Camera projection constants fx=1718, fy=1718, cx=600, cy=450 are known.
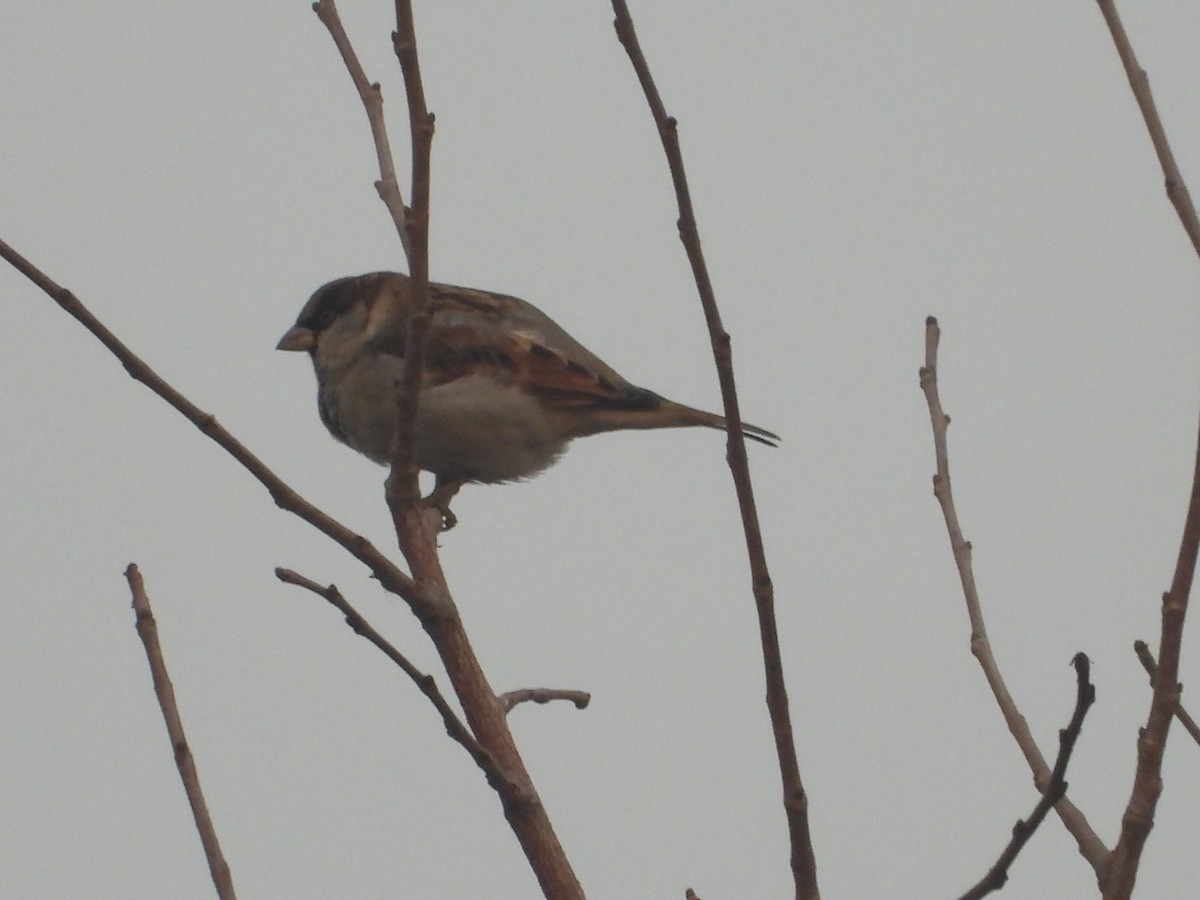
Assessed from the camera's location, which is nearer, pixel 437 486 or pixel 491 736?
pixel 491 736

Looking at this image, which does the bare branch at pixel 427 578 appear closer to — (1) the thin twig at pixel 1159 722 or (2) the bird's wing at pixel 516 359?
(1) the thin twig at pixel 1159 722

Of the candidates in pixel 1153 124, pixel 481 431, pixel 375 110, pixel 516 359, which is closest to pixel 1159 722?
pixel 1153 124

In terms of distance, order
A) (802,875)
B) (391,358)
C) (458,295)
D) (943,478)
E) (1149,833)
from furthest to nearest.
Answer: (458,295) → (391,358) → (943,478) → (802,875) → (1149,833)

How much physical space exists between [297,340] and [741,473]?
4185 millimetres

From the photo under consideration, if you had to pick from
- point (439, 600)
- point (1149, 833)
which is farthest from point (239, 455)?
point (1149, 833)

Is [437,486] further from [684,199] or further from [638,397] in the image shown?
[684,199]

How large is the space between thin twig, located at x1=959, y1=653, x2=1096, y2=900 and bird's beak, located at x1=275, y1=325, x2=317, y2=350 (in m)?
4.26

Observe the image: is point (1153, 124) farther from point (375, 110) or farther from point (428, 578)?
point (375, 110)

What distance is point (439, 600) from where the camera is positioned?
267 cm

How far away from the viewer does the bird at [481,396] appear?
205 inches

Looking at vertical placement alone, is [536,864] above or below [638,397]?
below

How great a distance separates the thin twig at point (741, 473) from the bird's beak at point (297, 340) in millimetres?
4061

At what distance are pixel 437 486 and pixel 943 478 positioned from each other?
2940mm

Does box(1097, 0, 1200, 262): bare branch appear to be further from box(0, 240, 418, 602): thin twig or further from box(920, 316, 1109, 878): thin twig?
box(0, 240, 418, 602): thin twig
